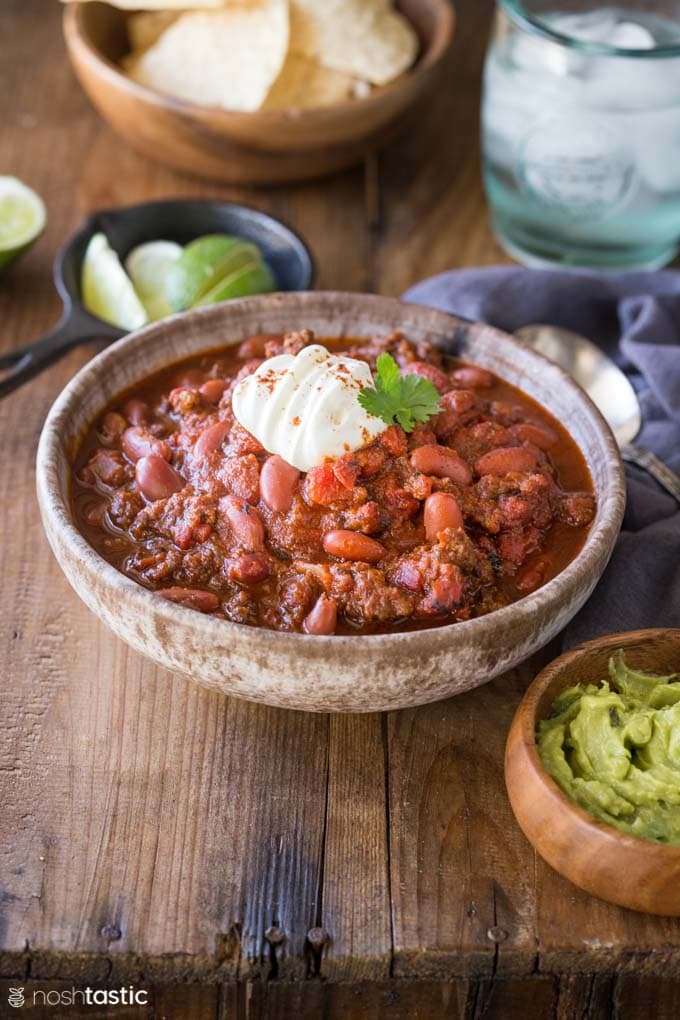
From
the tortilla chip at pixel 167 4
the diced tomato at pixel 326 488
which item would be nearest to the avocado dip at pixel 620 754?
the diced tomato at pixel 326 488

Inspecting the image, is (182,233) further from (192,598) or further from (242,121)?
(192,598)

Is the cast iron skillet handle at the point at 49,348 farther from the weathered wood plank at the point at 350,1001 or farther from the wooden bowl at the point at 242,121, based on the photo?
the weathered wood plank at the point at 350,1001

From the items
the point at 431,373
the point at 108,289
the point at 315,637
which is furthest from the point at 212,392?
the point at 108,289

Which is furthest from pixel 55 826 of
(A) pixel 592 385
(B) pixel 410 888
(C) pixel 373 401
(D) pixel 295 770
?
(A) pixel 592 385

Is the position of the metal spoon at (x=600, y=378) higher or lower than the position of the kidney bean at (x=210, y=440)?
lower

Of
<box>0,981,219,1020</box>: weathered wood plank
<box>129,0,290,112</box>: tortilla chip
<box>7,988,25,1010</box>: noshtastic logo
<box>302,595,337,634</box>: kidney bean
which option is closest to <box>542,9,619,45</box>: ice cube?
<box>129,0,290,112</box>: tortilla chip
